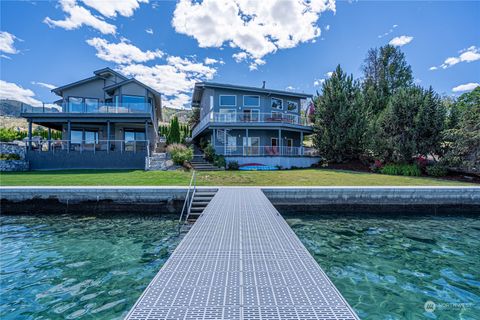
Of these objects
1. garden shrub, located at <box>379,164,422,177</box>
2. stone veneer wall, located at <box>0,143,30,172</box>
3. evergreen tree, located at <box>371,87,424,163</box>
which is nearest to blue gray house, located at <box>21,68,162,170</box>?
stone veneer wall, located at <box>0,143,30,172</box>

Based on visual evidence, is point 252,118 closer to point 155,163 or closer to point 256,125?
point 256,125

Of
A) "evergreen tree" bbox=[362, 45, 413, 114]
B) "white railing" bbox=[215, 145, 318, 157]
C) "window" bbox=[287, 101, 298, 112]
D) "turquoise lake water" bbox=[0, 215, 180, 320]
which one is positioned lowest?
"turquoise lake water" bbox=[0, 215, 180, 320]

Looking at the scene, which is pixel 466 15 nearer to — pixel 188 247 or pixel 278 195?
pixel 278 195

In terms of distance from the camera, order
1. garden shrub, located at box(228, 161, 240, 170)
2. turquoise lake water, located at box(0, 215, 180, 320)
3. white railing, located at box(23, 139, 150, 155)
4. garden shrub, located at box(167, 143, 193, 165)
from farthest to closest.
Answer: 1. garden shrub, located at box(228, 161, 240, 170)
2. white railing, located at box(23, 139, 150, 155)
3. garden shrub, located at box(167, 143, 193, 165)
4. turquoise lake water, located at box(0, 215, 180, 320)

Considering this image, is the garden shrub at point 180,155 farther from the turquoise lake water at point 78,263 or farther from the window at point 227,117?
the turquoise lake water at point 78,263

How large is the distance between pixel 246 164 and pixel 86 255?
15047 millimetres

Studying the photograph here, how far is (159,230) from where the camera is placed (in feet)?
24.6

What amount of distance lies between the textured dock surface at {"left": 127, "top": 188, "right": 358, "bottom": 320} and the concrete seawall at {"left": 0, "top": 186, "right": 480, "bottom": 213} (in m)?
4.92

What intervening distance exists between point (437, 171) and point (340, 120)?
7.79 metres

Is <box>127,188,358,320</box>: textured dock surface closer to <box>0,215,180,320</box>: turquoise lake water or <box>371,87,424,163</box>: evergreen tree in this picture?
<box>0,215,180,320</box>: turquoise lake water

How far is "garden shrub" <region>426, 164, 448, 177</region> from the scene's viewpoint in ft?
50.9

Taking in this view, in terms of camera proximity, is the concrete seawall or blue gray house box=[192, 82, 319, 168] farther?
blue gray house box=[192, 82, 319, 168]

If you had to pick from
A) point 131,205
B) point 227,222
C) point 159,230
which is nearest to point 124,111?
point 131,205

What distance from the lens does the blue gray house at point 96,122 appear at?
58.2 ft
